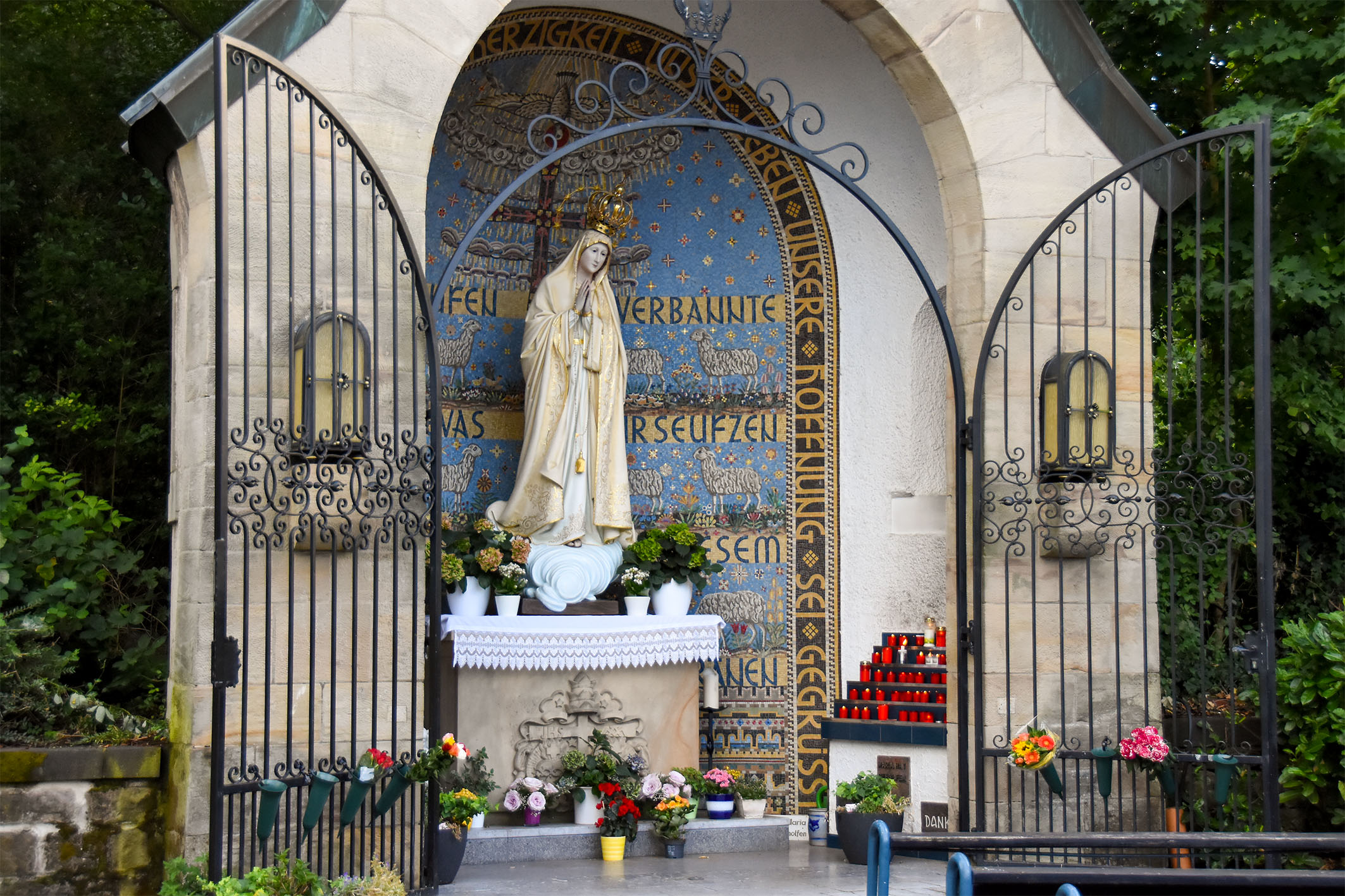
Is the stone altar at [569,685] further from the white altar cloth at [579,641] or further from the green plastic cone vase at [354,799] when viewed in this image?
the green plastic cone vase at [354,799]

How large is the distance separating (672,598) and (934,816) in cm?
182

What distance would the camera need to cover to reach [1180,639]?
8539 millimetres

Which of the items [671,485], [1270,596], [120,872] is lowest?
[120,872]

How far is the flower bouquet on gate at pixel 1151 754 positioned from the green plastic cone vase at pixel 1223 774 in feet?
0.63

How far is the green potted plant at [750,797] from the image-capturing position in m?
8.09

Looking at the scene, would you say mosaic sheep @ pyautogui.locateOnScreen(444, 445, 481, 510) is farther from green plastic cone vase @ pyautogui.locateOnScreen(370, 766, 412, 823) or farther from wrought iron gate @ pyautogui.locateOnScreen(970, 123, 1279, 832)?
wrought iron gate @ pyautogui.locateOnScreen(970, 123, 1279, 832)

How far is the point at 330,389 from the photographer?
5.92 m

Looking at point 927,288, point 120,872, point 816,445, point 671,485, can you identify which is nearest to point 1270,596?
point 927,288

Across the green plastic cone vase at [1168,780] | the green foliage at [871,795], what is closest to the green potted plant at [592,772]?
the green foliage at [871,795]

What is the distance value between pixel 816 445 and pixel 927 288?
198cm

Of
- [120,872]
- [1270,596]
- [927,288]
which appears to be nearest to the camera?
[120,872]

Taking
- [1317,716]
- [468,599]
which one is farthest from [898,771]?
[468,599]

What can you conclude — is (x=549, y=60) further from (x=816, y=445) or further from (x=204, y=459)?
(x=204, y=459)

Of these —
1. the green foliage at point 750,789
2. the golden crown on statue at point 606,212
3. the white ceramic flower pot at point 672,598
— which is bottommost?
the green foliage at point 750,789
